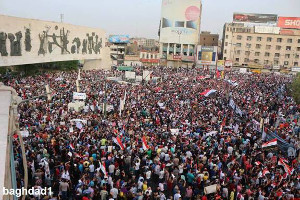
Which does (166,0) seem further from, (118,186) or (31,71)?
(118,186)

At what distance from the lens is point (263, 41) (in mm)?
68938

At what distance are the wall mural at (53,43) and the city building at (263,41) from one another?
38.1 metres

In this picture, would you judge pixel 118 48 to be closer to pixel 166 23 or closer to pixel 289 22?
pixel 166 23

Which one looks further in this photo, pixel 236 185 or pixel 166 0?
pixel 166 0

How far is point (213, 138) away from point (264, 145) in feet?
7.91

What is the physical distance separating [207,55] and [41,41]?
1578 inches

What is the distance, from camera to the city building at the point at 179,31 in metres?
70.6

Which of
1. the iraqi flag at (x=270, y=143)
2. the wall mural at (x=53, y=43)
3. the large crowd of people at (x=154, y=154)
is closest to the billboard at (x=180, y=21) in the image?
the wall mural at (x=53, y=43)

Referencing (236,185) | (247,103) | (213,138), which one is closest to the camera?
(236,185)

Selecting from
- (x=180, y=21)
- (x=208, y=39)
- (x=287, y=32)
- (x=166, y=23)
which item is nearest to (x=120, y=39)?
(x=166, y=23)

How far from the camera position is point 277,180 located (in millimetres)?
10000

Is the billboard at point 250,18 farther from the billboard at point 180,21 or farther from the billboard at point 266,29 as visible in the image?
the billboard at point 180,21

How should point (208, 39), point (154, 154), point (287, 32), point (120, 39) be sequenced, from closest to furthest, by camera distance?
point (154, 154) < point (287, 32) < point (120, 39) < point (208, 39)

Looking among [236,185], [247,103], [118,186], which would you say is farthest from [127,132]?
[247,103]
